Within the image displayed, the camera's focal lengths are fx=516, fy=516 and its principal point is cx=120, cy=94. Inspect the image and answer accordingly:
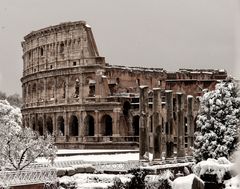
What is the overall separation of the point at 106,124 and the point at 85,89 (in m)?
3.71

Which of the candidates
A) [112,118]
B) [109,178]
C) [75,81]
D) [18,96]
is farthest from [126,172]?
[18,96]

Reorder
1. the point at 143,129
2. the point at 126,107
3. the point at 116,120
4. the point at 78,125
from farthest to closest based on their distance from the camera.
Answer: the point at 78,125, the point at 126,107, the point at 116,120, the point at 143,129

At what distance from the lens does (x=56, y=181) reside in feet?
63.6

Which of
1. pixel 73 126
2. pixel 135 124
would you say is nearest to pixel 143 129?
pixel 135 124

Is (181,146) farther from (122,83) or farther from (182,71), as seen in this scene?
(182,71)

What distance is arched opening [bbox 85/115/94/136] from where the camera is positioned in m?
45.9

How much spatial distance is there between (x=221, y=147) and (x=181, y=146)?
299cm

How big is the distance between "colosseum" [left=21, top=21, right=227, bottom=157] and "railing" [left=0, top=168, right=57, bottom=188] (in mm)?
22163

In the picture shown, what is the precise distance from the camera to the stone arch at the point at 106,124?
45.2m

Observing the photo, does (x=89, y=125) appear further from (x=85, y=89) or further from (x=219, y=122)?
(x=219, y=122)

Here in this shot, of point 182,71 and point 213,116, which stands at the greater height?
point 182,71

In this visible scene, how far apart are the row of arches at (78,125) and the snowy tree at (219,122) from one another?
699 inches

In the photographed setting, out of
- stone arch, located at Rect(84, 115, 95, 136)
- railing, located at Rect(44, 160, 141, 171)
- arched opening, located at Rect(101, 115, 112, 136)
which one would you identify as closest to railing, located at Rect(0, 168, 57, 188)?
railing, located at Rect(44, 160, 141, 171)

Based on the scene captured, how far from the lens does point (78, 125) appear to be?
46.7 meters
